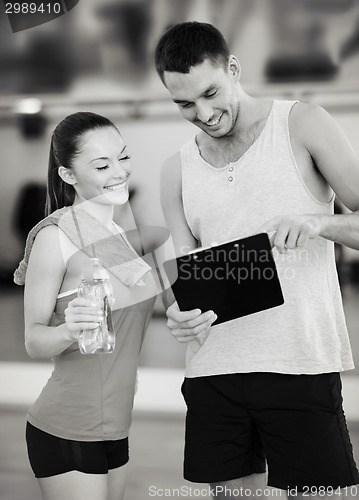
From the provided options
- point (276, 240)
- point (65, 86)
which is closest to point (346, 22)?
point (65, 86)

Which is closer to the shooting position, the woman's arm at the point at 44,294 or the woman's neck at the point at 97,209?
the woman's arm at the point at 44,294

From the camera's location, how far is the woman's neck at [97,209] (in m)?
1.52

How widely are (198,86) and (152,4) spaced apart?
125cm

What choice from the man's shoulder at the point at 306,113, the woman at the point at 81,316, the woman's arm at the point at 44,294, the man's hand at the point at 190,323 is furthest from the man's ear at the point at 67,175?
the man's shoulder at the point at 306,113

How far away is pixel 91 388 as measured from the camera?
1.44 meters

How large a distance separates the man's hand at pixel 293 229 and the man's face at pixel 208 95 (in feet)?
0.84

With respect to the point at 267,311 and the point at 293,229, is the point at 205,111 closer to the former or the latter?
A: the point at 293,229

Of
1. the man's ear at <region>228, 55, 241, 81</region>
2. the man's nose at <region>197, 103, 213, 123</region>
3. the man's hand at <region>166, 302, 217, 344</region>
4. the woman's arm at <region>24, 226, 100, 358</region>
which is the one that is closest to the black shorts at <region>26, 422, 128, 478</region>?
the woman's arm at <region>24, 226, 100, 358</region>

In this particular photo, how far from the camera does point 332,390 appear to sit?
146 cm

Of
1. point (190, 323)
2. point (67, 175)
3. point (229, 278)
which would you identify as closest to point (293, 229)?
point (229, 278)

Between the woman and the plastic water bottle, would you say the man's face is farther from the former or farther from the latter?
the plastic water bottle

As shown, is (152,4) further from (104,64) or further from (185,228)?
(185,228)

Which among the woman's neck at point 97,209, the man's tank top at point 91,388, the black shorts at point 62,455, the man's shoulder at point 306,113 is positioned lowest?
the black shorts at point 62,455

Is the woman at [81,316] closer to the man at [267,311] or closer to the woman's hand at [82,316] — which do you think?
the woman's hand at [82,316]
